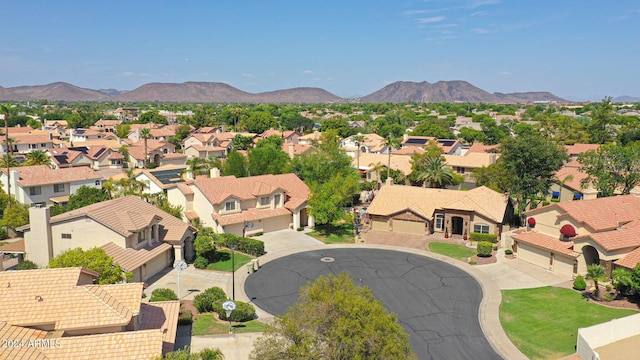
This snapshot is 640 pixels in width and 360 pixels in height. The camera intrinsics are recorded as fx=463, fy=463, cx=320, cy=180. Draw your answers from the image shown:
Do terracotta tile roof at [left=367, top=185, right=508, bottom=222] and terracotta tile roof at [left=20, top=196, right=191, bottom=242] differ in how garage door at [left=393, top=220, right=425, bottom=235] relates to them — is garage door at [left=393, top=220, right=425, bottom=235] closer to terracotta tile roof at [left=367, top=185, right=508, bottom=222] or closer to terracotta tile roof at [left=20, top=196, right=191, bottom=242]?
terracotta tile roof at [left=367, top=185, right=508, bottom=222]

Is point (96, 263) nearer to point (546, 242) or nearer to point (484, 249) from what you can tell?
point (484, 249)

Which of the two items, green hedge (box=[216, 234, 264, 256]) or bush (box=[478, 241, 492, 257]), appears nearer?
bush (box=[478, 241, 492, 257])

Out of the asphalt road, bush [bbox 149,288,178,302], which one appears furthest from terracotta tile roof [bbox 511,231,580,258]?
bush [bbox 149,288,178,302]

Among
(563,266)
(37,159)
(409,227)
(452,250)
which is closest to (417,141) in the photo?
(409,227)

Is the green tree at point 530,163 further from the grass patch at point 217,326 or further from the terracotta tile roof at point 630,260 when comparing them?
the grass patch at point 217,326

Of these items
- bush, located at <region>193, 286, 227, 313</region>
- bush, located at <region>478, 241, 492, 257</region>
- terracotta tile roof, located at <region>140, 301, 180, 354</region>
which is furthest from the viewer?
bush, located at <region>478, 241, 492, 257</region>

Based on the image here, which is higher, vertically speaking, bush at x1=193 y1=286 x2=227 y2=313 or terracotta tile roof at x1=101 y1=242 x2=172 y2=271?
terracotta tile roof at x1=101 y1=242 x2=172 y2=271

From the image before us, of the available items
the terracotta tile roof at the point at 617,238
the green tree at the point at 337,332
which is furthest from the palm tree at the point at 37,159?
the terracotta tile roof at the point at 617,238
